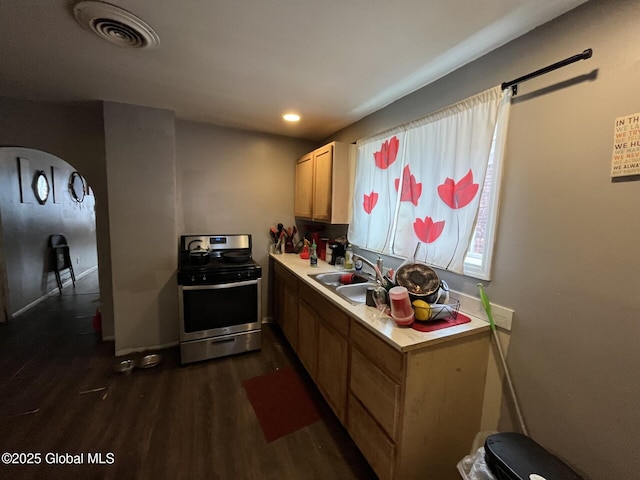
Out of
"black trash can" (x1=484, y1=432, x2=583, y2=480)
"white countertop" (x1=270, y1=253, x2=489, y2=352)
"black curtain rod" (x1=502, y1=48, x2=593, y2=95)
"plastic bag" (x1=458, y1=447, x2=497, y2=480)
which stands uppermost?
"black curtain rod" (x1=502, y1=48, x2=593, y2=95)

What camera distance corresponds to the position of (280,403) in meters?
2.02

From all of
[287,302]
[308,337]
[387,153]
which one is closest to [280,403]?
[308,337]

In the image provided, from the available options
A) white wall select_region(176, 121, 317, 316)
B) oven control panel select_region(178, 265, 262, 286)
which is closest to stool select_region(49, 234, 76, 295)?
white wall select_region(176, 121, 317, 316)

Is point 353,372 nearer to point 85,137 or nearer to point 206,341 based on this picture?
point 206,341

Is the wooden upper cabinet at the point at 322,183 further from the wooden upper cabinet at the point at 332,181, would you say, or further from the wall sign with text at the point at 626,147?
the wall sign with text at the point at 626,147

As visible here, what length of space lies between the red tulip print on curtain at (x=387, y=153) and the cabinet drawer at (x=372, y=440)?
1.74 metres

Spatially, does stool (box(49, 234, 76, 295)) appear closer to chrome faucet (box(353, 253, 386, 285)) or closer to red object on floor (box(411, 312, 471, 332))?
chrome faucet (box(353, 253, 386, 285))

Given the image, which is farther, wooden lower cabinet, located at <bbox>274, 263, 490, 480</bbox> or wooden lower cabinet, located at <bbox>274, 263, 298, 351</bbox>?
wooden lower cabinet, located at <bbox>274, 263, 298, 351</bbox>

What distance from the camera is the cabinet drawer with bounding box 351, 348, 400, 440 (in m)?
1.27

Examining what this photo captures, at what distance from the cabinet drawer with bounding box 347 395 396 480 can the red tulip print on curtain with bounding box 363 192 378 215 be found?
59.4 inches

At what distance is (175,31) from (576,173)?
204cm

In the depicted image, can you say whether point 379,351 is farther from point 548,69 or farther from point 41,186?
point 41,186

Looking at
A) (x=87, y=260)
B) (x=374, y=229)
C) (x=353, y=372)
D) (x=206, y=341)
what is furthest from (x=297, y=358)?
(x=87, y=260)

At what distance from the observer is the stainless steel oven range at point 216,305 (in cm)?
243
